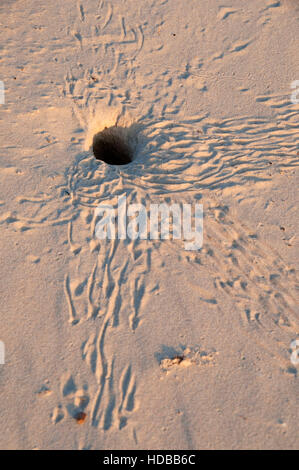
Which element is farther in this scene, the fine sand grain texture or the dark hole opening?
the dark hole opening

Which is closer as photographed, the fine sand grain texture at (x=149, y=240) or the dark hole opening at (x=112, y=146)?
the fine sand grain texture at (x=149, y=240)

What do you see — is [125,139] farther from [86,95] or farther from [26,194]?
[26,194]

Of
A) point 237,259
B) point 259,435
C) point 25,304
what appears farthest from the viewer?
point 237,259

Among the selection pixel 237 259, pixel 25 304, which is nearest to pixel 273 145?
pixel 237 259
